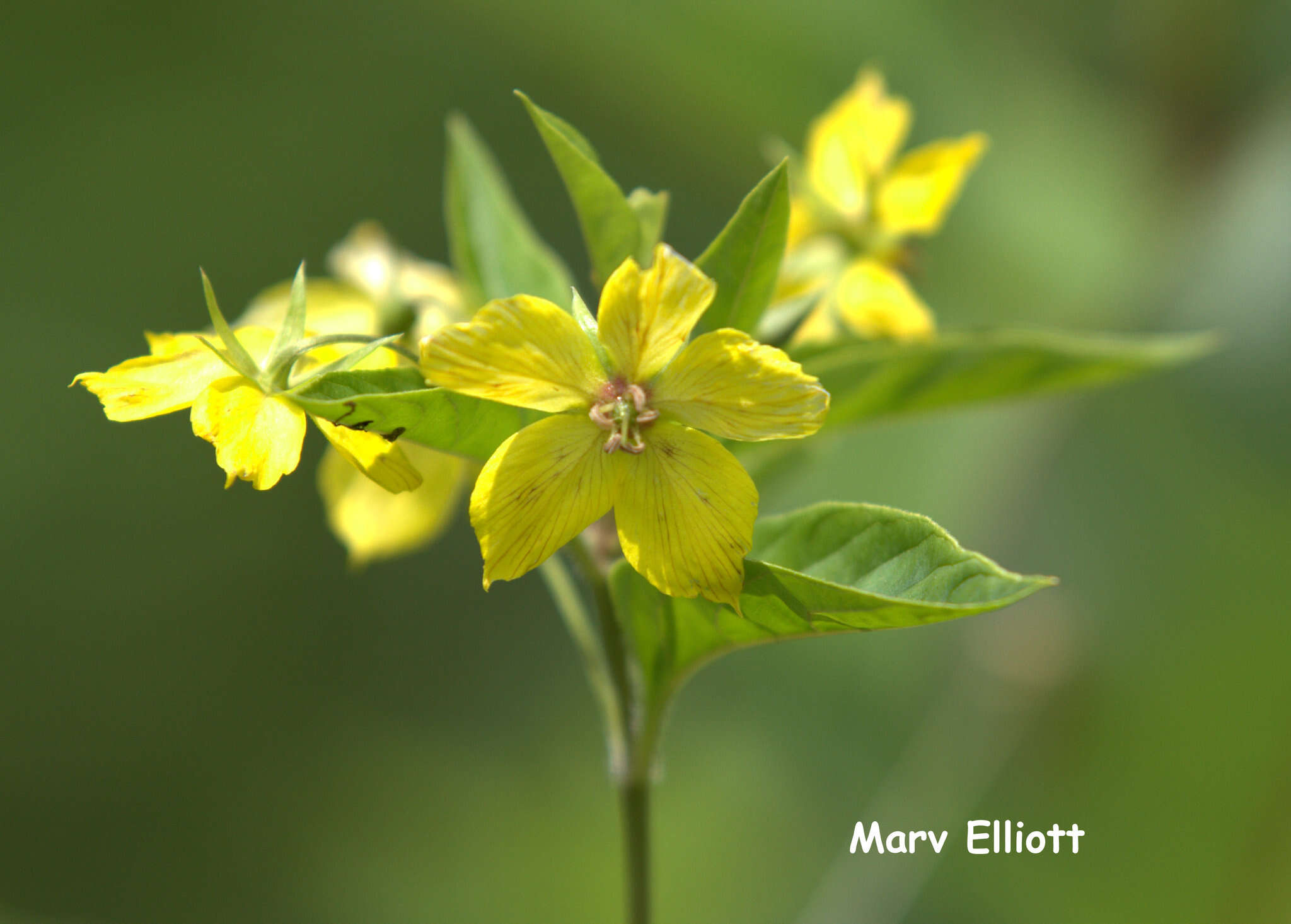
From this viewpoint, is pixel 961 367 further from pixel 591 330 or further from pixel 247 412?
pixel 247 412

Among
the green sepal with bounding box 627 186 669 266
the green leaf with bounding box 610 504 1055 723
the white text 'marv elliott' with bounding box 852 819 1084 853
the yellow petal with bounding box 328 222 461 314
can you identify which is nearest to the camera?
the green leaf with bounding box 610 504 1055 723

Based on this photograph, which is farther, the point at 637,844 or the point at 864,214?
the point at 864,214

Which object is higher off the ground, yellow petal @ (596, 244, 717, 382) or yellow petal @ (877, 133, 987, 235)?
yellow petal @ (877, 133, 987, 235)

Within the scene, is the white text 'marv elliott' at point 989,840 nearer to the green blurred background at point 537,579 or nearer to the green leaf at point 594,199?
the green blurred background at point 537,579

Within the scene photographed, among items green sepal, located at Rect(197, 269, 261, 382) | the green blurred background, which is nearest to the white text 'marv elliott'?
the green blurred background

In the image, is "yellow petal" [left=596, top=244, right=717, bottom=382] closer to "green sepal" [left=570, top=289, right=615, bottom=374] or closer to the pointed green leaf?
"green sepal" [left=570, top=289, right=615, bottom=374]

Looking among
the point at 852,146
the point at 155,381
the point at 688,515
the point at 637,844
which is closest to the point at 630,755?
the point at 637,844
